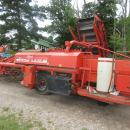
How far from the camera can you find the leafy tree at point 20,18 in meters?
18.4

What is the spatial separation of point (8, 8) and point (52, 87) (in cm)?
1911

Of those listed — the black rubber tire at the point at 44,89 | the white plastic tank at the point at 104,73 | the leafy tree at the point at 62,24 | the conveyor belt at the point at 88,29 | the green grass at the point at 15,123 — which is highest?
the leafy tree at the point at 62,24

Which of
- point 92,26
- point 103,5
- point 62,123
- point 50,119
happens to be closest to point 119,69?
point 62,123

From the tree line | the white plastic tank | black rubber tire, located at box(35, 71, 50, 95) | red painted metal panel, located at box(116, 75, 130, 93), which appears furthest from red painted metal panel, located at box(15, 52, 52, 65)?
the tree line

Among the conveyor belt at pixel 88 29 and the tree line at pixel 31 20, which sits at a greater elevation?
the tree line at pixel 31 20

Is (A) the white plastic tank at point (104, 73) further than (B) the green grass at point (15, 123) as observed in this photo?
Yes

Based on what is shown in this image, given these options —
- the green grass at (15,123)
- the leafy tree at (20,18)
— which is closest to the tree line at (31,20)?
the leafy tree at (20,18)

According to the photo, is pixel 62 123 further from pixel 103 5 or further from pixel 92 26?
pixel 103 5

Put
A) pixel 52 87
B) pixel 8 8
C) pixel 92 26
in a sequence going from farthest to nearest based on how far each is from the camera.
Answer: pixel 8 8, pixel 92 26, pixel 52 87

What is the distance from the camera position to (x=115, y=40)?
38.0 ft

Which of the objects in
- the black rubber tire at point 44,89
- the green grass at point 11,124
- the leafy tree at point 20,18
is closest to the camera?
the green grass at point 11,124

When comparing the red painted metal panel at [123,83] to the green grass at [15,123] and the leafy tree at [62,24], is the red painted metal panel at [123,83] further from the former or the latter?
the leafy tree at [62,24]

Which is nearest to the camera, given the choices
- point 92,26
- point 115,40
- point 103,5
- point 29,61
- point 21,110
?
point 21,110

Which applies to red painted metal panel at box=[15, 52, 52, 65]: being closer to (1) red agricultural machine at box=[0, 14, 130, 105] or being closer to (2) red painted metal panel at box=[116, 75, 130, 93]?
(1) red agricultural machine at box=[0, 14, 130, 105]
